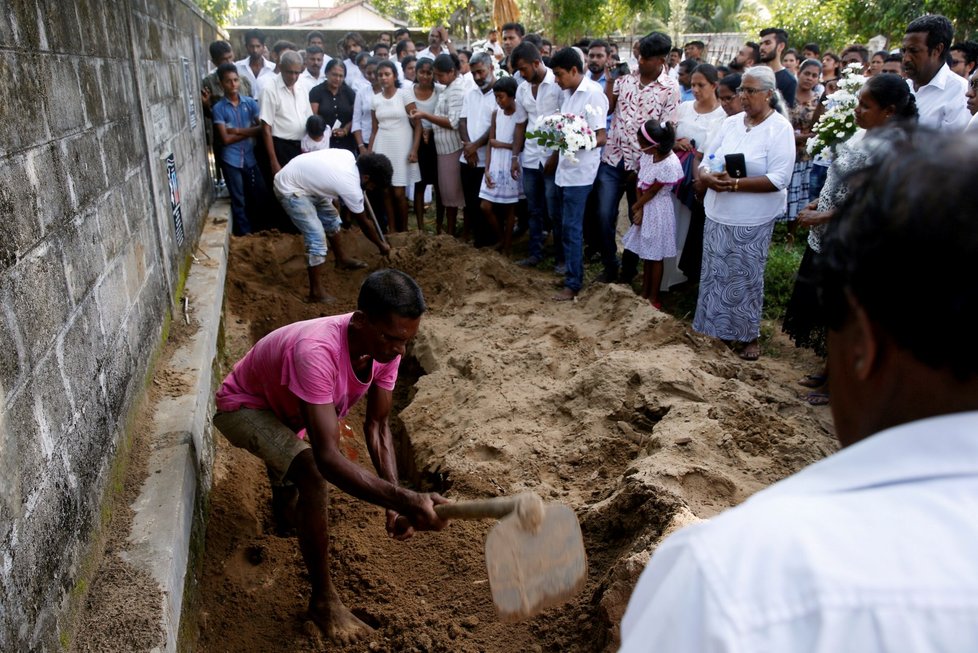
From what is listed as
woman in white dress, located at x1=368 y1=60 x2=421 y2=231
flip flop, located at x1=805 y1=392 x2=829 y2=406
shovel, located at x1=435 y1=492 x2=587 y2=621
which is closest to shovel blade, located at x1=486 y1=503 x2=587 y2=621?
shovel, located at x1=435 y1=492 x2=587 y2=621

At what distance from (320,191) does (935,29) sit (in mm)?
4725

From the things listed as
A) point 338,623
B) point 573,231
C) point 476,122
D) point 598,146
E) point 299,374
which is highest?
point 476,122

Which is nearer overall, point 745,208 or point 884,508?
point 884,508

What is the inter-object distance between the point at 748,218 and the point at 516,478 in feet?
8.34

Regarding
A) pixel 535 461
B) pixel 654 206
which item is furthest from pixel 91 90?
Result: pixel 654 206

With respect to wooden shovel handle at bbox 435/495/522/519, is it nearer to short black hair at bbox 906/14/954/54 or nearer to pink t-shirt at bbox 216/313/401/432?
pink t-shirt at bbox 216/313/401/432

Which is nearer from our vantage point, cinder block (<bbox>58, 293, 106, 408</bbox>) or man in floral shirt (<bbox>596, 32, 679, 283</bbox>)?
cinder block (<bbox>58, 293, 106, 408</bbox>)

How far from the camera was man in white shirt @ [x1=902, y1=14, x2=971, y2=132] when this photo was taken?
4.80m

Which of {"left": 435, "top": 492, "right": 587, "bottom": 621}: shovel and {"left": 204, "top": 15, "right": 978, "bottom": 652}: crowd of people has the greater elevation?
{"left": 204, "top": 15, "right": 978, "bottom": 652}: crowd of people

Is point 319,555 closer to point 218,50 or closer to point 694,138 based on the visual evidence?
point 694,138

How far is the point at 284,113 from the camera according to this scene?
8.19m

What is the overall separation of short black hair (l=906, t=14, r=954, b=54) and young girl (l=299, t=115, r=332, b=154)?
217 inches

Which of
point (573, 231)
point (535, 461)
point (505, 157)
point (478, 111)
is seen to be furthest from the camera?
point (478, 111)

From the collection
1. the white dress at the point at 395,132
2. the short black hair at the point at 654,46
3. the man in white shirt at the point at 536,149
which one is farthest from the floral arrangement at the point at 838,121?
the white dress at the point at 395,132
